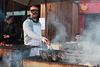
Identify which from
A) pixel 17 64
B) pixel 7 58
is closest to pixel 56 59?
pixel 17 64

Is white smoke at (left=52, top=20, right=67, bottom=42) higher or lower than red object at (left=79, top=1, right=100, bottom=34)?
lower

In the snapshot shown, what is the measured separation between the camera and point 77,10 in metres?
8.49

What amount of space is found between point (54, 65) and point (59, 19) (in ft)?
16.6

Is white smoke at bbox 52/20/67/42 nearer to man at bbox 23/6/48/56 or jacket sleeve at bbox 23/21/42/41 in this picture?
man at bbox 23/6/48/56

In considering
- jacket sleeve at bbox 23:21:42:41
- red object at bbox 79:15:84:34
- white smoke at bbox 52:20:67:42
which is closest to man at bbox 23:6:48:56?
jacket sleeve at bbox 23:21:42:41

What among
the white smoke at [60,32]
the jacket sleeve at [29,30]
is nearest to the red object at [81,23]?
the white smoke at [60,32]

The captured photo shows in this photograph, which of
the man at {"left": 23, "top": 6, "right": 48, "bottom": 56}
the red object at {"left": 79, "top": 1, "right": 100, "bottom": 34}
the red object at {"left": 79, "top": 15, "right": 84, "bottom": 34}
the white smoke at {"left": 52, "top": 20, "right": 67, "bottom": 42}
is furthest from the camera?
the red object at {"left": 79, "top": 15, "right": 84, "bottom": 34}

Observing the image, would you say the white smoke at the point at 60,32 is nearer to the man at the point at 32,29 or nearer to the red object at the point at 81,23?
the red object at the point at 81,23

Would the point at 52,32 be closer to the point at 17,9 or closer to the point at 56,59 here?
the point at 17,9

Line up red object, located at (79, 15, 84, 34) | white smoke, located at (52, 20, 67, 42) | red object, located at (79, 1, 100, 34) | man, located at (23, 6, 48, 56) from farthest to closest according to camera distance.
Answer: red object, located at (79, 15, 84, 34) → red object, located at (79, 1, 100, 34) → white smoke, located at (52, 20, 67, 42) → man, located at (23, 6, 48, 56)

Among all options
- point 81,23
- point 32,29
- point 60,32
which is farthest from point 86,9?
point 32,29

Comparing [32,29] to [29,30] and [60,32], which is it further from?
[60,32]

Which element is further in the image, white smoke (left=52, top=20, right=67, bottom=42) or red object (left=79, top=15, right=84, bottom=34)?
red object (left=79, top=15, right=84, bottom=34)

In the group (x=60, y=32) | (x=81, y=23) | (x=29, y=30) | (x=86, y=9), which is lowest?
(x=60, y=32)
